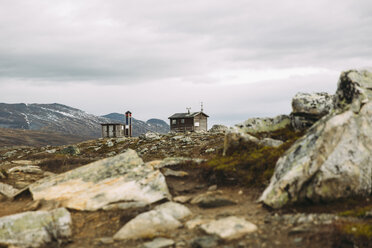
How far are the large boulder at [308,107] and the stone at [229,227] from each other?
9.48 metres

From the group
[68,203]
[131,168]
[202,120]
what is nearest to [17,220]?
[68,203]

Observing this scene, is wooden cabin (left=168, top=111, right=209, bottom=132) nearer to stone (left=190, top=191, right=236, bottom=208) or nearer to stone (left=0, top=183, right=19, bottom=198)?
stone (left=0, top=183, right=19, bottom=198)

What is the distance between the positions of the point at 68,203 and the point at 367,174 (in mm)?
11335

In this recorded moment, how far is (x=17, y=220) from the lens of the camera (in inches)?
396

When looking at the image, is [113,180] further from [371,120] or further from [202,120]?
[202,120]

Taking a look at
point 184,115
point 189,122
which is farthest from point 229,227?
point 184,115

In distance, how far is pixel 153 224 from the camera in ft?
31.7

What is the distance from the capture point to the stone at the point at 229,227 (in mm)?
8375

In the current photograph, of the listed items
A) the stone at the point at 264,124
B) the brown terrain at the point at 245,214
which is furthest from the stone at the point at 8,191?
the stone at the point at 264,124

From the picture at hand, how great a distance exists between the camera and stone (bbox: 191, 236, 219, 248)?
26.0 ft

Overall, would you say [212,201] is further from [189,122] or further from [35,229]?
[189,122]

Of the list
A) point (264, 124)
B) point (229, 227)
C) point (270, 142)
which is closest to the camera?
point (229, 227)

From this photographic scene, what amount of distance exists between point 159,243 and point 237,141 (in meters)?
9.36

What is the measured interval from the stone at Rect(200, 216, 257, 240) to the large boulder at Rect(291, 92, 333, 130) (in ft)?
31.1
